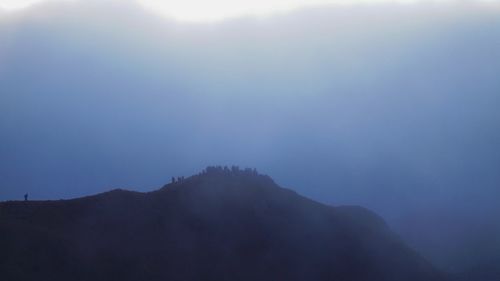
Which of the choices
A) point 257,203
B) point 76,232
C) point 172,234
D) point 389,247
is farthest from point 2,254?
point 389,247

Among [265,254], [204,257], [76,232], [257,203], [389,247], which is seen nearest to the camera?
[76,232]

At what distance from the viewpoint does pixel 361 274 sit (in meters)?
62.2

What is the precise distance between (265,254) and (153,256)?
10408mm

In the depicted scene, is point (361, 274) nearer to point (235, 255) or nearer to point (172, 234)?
point (235, 255)

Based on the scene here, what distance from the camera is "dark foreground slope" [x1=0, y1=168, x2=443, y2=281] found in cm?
4788

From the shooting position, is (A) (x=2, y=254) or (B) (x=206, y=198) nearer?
(A) (x=2, y=254)

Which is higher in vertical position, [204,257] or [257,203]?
[257,203]

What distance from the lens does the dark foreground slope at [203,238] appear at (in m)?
47.9

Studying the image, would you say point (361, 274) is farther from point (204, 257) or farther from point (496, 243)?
point (496, 243)

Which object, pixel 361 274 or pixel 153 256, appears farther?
pixel 361 274

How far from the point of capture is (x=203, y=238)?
58719 mm

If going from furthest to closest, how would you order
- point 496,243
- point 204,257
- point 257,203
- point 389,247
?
point 496,243 < point 389,247 < point 257,203 < point 204,257

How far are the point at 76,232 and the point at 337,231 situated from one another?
2366 centimetres

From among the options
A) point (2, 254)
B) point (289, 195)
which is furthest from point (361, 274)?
point (2, 254)
